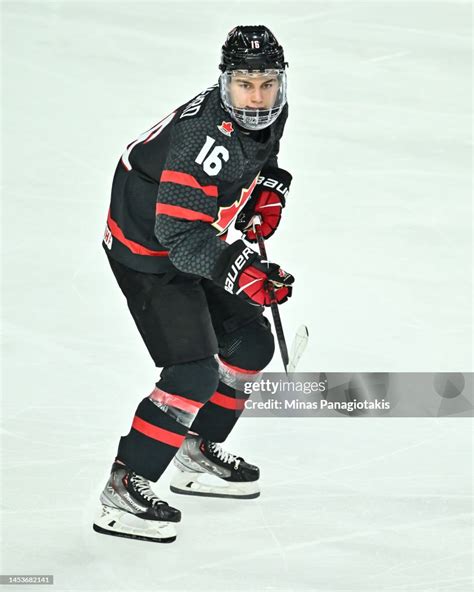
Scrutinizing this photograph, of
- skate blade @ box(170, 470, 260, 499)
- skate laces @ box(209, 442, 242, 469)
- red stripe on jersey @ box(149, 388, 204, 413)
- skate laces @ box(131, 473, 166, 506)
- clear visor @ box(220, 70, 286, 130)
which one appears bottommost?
skate blade @ box(170, 470, 260, 499)

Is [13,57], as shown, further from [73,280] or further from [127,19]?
[73,280]

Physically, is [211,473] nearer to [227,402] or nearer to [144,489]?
[227,402]

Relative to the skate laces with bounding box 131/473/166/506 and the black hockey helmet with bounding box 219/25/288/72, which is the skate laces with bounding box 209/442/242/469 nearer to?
the skate laces with bounding box 131/473/166/506

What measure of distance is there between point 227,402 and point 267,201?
644 millimetres

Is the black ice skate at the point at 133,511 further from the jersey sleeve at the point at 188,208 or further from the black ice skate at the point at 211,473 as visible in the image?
the jersey sleeve at the point at 188,208

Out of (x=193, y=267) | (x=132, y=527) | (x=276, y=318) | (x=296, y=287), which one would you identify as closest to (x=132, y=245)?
(x=193, y=267)

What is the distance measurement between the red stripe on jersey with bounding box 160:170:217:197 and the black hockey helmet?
0.34 meters

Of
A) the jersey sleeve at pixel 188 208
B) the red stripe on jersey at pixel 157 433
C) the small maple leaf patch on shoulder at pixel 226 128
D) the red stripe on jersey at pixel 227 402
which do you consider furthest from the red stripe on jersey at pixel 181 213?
the red stripe on jersey at pixel 227 402

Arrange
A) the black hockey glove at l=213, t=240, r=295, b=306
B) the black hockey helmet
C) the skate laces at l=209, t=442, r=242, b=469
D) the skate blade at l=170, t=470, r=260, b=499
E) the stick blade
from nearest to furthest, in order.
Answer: the black hockey glove at l=213, t=240, r=295, b=306 < the black hockey helmet < the stick blade < the skate blade at l=170, t=470, r=260, b=499 < the skate laces at l=209, t=442, r=242, b=469

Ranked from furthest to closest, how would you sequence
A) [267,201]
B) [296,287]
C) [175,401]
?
[296,287] → [267,201] → [175,401]

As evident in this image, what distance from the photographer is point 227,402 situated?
3807 millimetres

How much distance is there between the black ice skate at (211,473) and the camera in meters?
3.75

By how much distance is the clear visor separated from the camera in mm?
3301

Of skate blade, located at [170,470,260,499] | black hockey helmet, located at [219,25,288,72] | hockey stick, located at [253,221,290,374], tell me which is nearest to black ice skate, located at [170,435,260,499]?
skate blade, located at [170,470,260,499]
